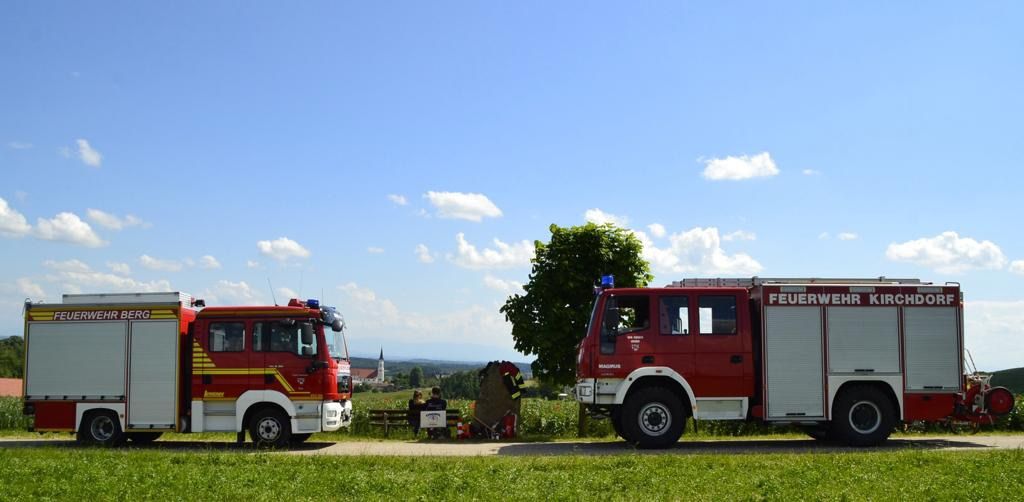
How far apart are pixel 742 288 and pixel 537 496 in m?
7.29

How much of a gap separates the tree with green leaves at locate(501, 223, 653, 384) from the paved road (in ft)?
8.53

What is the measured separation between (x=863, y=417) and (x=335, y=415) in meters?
10.1

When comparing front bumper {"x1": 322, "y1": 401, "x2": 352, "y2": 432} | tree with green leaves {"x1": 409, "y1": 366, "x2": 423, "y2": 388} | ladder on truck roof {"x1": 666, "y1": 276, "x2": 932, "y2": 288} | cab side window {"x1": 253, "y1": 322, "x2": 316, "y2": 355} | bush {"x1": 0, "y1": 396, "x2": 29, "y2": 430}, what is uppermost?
ladder on truck roof {"x1": 666, "y1": 276, "x2": 932, "y2": 288}

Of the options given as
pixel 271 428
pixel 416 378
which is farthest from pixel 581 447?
pixel 416 378

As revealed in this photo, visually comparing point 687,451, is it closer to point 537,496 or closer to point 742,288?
point 742,288

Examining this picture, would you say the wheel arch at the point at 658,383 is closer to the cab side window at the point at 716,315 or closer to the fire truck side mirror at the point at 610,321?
the fire truck side mirror at the point at 610,321

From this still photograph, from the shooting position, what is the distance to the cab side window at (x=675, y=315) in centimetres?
1602

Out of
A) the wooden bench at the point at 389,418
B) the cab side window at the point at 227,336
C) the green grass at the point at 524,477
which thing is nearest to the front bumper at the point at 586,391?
the green grass at the point at 524,477

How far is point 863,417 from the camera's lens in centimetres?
1622

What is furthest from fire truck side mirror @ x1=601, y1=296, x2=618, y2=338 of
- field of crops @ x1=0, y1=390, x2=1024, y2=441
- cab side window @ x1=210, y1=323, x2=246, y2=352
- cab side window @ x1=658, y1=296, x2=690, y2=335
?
cab side window @ x1=210, y1=323, x2=246, y2=352

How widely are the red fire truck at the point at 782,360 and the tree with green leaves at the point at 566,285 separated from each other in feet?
11.2

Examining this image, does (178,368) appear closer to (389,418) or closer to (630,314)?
(389,418)

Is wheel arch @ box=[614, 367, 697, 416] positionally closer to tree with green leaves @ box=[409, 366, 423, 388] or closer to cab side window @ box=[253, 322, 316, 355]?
cab side window @ box=[253, 322, 316, 355]

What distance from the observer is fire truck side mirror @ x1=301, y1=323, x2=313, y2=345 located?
55.2 feet
